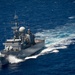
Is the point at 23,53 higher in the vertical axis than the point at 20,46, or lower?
lower

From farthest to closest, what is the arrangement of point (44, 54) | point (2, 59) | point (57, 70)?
point (44, 54), point (2, 59), point (57, 70)

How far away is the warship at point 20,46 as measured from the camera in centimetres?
17823

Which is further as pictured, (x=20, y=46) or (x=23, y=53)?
(x=20, y=46)

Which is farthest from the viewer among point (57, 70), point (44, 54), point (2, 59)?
point (44, 54)

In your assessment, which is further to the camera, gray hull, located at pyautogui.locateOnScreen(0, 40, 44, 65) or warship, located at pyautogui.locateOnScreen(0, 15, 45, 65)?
warship, located at pyautogui.locateOnScreen(0, 15, 45, 65)

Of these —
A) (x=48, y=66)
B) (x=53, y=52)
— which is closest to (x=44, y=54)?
(x=53, y=52)

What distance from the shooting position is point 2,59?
174000mm

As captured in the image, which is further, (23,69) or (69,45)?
(69,45)

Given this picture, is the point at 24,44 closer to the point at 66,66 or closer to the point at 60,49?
the point at 60,49

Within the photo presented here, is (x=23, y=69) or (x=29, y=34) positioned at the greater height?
(x=29, y=34)

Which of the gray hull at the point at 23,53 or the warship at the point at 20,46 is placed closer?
the gray hull at the point at 23,53

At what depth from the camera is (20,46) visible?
599 feet

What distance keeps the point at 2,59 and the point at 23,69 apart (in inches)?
456

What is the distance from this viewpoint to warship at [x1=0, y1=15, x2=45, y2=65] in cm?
17823
